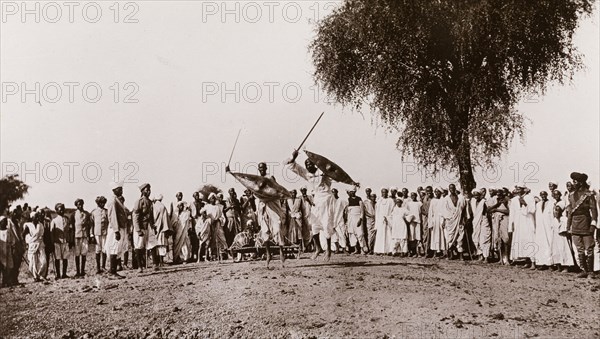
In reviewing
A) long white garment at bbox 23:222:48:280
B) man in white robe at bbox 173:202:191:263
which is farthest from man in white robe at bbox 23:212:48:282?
man in white robe at bbox 173:202:191:263

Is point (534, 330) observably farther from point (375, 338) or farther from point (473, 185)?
point (473, 185)

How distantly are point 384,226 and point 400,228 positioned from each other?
0.77m

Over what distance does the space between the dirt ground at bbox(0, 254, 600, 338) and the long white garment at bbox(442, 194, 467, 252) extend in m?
3.59

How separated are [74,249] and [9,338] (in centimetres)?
589

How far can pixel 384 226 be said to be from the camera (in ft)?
56.3

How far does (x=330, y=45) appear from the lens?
1975 cm

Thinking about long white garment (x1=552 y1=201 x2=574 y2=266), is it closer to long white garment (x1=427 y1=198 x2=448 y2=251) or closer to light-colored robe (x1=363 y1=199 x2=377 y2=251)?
long white garment (x1=427 y1=198 x2=448 y2=251)

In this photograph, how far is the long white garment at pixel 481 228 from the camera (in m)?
14.8

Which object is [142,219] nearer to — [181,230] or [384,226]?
[181,230]

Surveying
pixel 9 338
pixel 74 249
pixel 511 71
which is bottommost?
pixel 9 338

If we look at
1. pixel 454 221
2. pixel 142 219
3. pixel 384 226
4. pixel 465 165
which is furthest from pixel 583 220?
pixel 142 219

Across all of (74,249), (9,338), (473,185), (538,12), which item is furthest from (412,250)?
(9,338)

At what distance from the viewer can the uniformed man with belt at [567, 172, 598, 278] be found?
12.2m

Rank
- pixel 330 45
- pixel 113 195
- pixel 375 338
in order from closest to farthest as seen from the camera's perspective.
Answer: pixel 375 338 → pixel 113 195 → pixel 330 45
